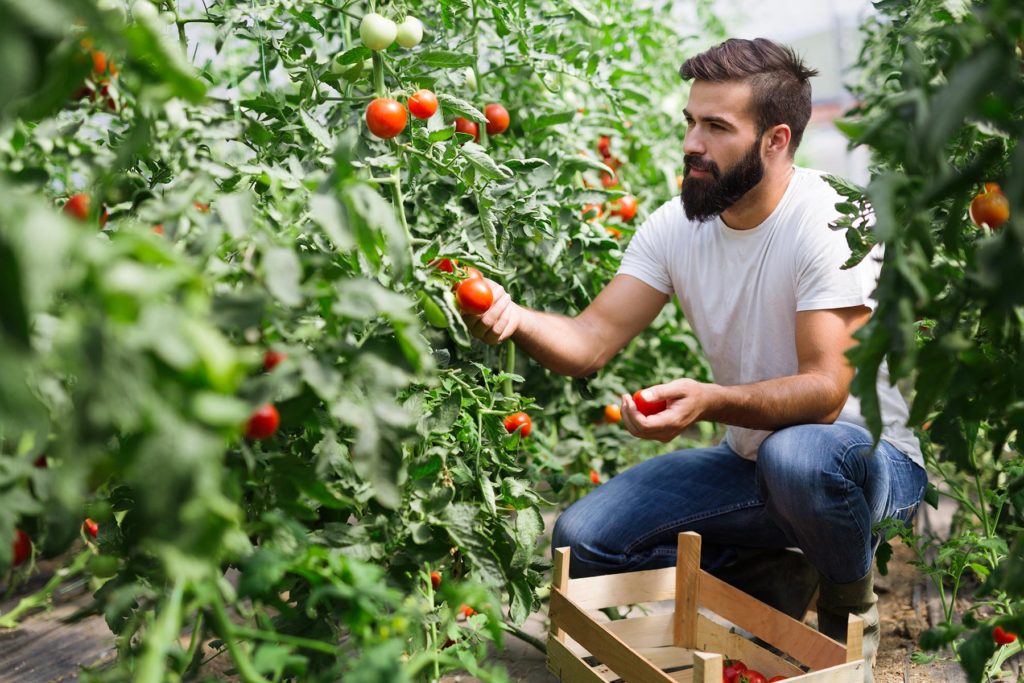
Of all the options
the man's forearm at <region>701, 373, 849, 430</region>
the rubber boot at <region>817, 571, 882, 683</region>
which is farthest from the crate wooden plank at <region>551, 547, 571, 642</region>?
the rubber boot at <region>817, 571, 882, 683</region>

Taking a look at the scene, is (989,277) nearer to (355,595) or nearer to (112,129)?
(355,595)

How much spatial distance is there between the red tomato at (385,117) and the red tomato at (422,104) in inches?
4.3

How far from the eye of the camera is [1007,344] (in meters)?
1.02

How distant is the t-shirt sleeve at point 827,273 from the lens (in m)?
1.84

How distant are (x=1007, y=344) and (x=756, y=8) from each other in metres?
3.66

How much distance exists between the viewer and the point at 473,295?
5.11 ft

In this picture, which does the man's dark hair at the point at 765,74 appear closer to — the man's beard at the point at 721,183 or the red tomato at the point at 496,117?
the man's beard at the point at 721,183

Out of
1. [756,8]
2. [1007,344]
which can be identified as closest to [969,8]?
[1007,344]

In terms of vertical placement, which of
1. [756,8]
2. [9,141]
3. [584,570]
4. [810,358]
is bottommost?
[584,570]

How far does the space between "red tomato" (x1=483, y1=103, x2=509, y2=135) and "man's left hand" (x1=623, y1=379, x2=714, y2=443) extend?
2.13 feet

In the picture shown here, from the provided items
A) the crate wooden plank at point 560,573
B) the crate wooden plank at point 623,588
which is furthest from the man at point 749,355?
the crate wooden plank at point 560,573

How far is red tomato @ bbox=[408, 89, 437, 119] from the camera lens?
4.99 ft

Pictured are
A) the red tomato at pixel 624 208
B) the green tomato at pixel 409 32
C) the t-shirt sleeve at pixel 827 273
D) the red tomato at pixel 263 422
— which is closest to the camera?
the red tomato at pixel 263 422

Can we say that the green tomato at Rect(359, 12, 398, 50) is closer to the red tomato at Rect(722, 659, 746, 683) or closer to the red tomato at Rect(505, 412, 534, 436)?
the red tomato at Rect(505, 412, 534, 436)
